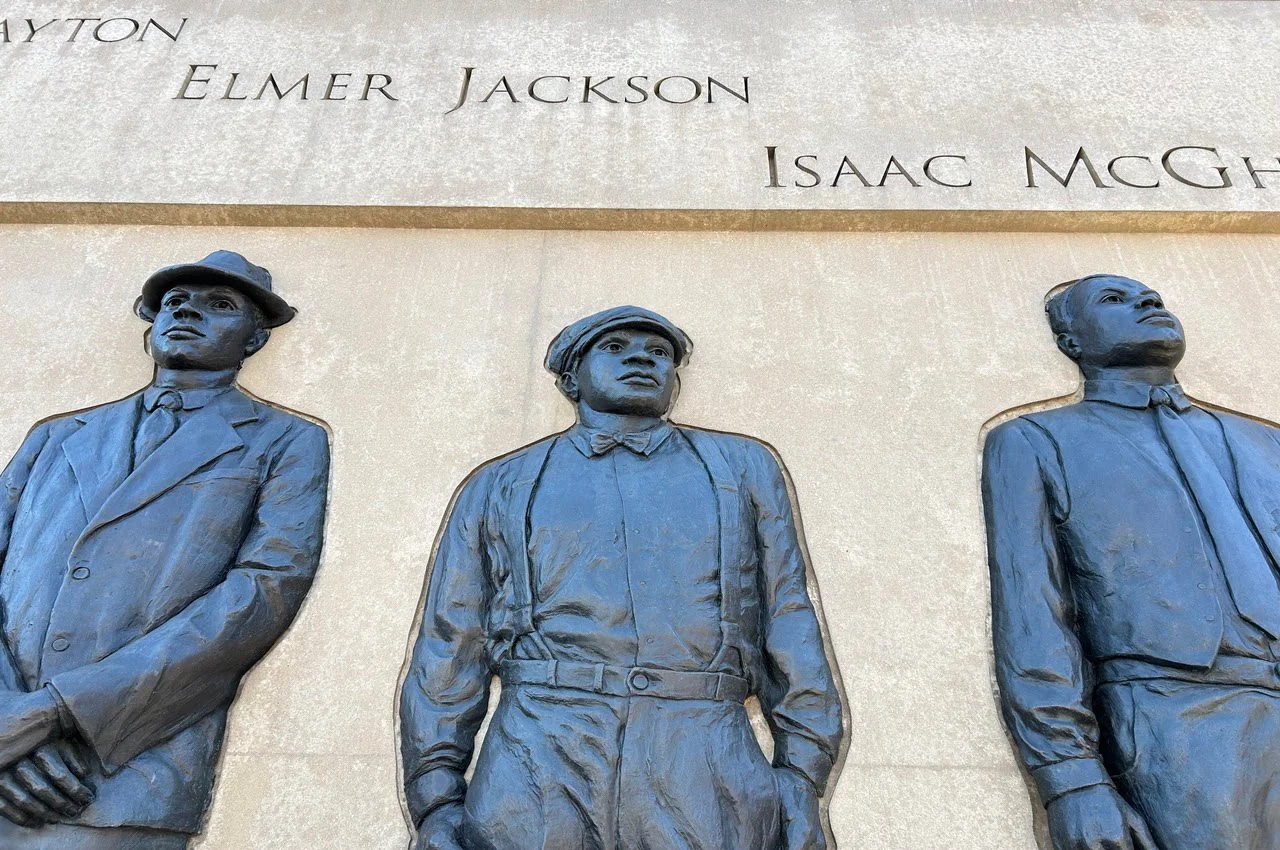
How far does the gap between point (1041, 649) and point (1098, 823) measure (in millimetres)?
747

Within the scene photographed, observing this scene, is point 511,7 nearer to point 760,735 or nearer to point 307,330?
point 307,330

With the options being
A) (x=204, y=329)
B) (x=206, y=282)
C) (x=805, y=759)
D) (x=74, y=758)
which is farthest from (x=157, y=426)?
(x=805, y=759)

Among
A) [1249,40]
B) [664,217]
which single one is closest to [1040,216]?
[664,217]

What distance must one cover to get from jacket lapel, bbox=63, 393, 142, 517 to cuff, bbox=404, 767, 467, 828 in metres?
2.00

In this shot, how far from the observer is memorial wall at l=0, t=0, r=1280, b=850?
4383mm

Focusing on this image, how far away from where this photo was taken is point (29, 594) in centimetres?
457

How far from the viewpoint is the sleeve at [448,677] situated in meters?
4.22

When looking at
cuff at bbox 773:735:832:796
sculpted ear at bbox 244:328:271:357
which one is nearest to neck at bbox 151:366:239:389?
sculpted ear at bbox 244:328:271:357

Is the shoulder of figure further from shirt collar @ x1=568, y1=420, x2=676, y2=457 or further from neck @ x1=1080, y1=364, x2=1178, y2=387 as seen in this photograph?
neck @ x1=1080, y1=364, x2=1178, y2=387

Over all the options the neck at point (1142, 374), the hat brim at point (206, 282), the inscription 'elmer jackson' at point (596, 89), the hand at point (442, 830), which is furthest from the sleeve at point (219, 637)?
the neck at point (1142, 374)

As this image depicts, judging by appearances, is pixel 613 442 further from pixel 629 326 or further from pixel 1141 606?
pixel 1141 606

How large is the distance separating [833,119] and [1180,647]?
4.24 metres

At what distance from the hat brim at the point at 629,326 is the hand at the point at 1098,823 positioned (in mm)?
2750

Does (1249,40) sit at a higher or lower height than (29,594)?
higher
